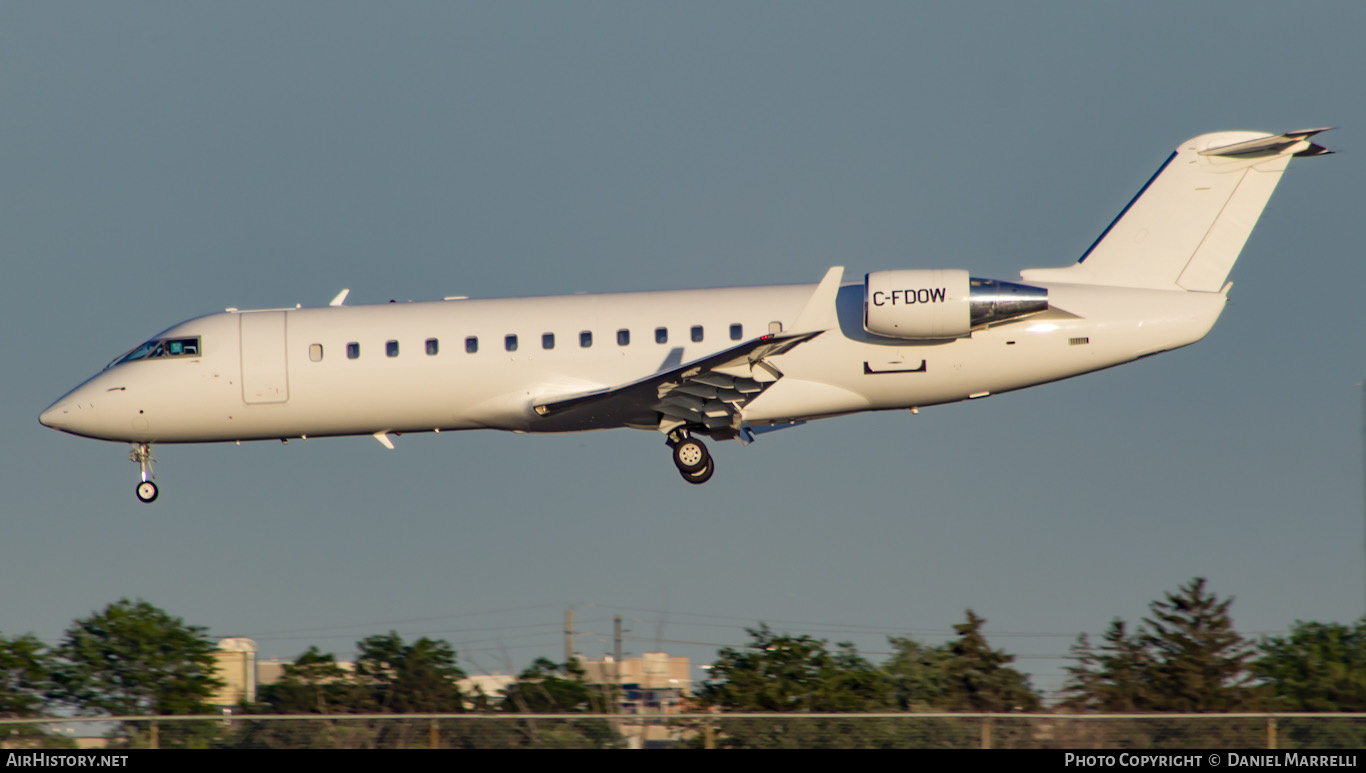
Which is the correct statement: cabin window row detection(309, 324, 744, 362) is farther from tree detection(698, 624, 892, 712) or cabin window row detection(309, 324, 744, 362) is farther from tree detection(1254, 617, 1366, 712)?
tree detection(1254, 617, 1366, 712)

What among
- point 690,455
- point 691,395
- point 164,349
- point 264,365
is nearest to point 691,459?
point 690,455

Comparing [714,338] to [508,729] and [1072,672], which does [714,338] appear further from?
[508,729]

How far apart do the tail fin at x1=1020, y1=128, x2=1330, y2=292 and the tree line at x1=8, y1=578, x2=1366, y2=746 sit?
254 inches

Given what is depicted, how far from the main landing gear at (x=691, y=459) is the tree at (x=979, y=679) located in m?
5.45

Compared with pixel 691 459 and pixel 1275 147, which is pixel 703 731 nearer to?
pixel 691 459

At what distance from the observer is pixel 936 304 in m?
22.8

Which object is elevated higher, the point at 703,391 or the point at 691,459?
the point at 703,391

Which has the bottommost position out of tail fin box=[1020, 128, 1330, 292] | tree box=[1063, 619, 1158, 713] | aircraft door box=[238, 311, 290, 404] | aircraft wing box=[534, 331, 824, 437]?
tree box=[1063, 619, 1158, 713]

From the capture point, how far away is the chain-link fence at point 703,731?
13883 millimetres

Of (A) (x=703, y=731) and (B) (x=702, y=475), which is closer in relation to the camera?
(A) (x=703, y=731)

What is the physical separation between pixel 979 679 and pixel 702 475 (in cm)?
587

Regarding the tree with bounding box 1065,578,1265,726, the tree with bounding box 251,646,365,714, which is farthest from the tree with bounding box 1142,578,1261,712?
the tree with bounding box 251,646,365,714

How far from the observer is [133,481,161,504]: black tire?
25938mm
